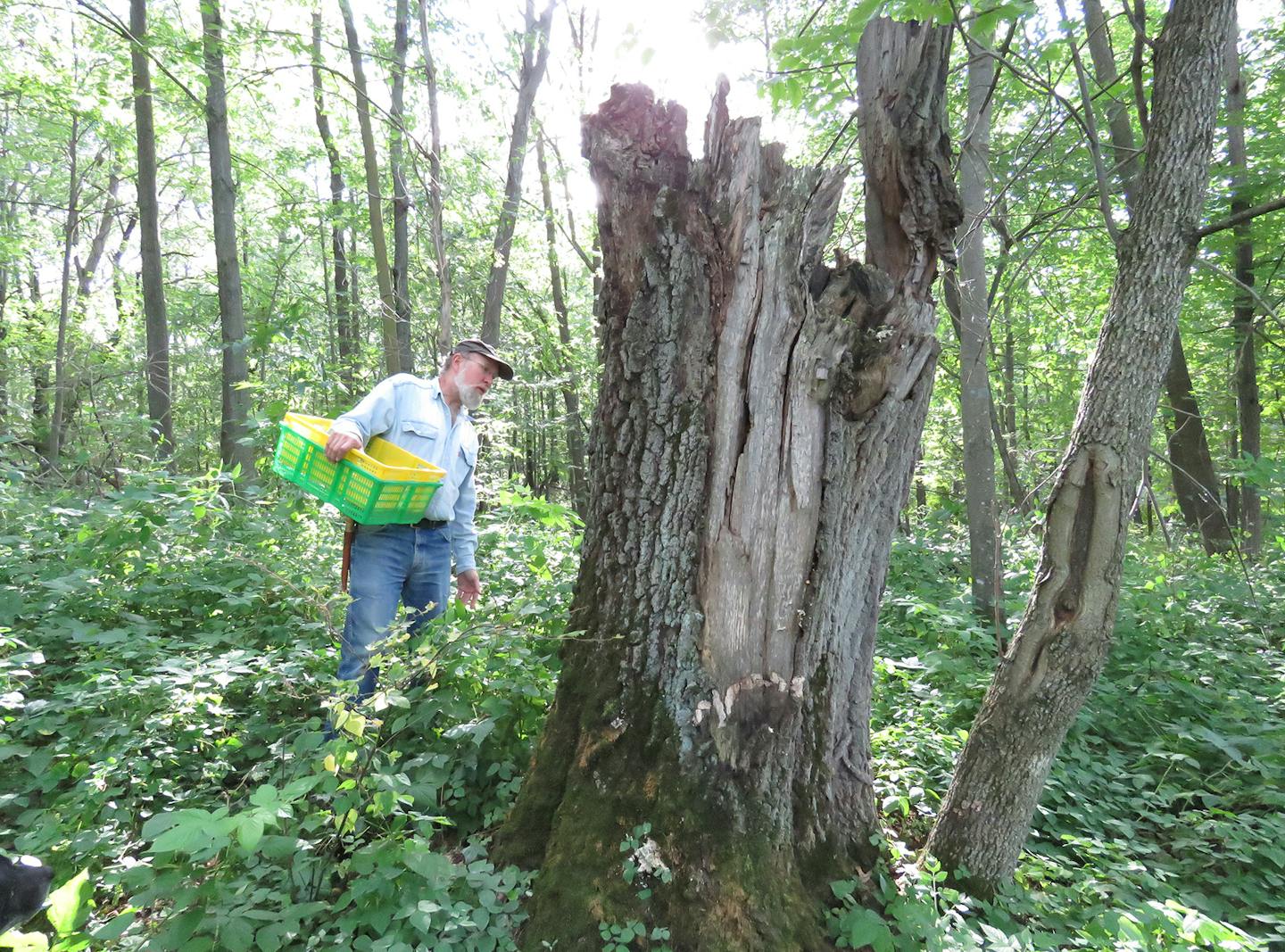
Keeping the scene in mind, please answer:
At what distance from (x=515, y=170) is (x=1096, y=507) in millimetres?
9150

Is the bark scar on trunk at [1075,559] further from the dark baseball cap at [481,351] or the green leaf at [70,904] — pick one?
the green leaf at [70,904]

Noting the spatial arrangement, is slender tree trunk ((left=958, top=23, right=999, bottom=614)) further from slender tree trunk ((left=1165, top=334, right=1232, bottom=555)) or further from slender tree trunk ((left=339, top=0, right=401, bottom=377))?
slender tree trunk ((left=339, top=0, right=401, bottom=377))

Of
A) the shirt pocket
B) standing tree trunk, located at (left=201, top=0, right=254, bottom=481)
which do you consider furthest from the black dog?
standing tree trunk, located at (left=201, top=0, right=254, bottom=481)

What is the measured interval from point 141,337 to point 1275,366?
2250cm

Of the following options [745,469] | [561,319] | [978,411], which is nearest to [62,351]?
[561,319]

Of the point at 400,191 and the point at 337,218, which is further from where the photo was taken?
the point at 337,218

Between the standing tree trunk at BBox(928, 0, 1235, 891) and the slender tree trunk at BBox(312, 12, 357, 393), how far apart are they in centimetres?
806

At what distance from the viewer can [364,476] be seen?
279 centimetres

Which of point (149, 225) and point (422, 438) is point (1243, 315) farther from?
point (149, 225)

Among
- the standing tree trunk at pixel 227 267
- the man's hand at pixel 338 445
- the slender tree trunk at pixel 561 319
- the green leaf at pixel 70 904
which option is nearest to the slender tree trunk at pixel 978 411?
the man's hand at pixel 338 445

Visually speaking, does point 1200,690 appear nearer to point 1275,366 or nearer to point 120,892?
point 120,892

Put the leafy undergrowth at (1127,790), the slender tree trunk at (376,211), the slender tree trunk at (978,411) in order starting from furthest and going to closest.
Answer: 1. the slender tree trunk at (376,211)
2. the slender tree trunk at (978,411)
3. the leafy undergrowth at (1127,790)

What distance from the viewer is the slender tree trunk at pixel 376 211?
851 cm

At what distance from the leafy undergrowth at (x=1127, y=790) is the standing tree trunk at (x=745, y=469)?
467mm
